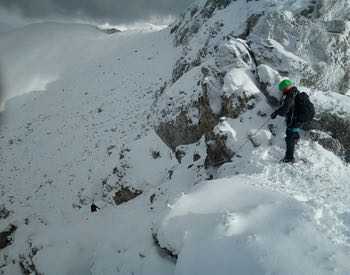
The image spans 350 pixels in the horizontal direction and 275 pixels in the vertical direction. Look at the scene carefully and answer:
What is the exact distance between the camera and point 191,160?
13.5m

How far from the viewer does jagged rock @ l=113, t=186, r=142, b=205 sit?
604 inches

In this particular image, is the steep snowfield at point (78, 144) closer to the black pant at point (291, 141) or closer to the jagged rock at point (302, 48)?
the black pant at point (291, 141)

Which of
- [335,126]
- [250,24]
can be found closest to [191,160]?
[335,126]

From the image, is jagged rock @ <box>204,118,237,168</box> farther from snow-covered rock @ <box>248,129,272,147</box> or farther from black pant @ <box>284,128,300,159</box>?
black pant @ <box>284,128,300,159</box>

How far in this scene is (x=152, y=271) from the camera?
26.5 feet

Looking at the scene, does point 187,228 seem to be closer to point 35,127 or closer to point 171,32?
point 35,127

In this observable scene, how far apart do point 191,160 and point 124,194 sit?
404 centimetres

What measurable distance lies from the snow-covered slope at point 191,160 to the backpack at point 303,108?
3.85 feet

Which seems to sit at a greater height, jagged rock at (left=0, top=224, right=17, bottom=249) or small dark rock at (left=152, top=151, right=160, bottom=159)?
small dark rock at (left=152, top=151, right=160, bottom=159)

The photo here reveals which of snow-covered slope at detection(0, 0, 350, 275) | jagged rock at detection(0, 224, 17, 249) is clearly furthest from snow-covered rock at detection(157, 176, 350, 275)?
jagged rock at detection(0, 224, 17, 249)

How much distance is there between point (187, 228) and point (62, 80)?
30.2 metres

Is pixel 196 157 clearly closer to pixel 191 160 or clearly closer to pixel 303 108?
pixel 191 160

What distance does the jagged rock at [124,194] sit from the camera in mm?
15336

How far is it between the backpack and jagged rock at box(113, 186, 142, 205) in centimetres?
808
